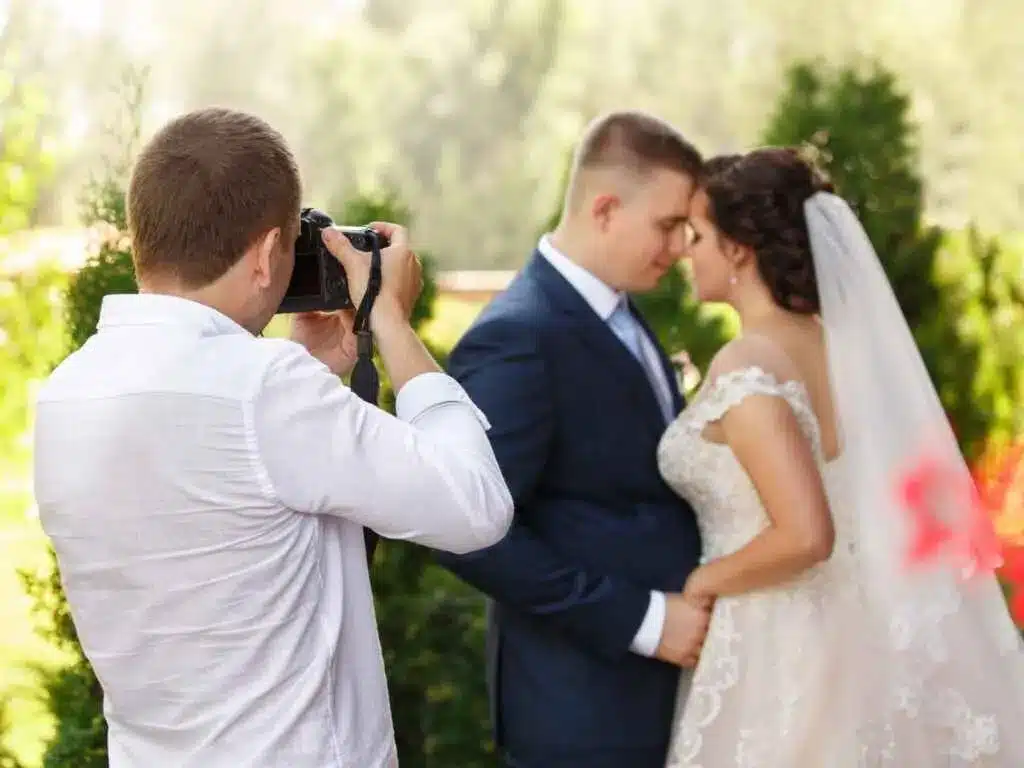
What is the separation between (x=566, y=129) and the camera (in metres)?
16.8

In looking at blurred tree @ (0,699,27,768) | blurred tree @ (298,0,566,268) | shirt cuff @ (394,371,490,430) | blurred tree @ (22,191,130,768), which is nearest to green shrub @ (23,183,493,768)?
blurred tree @ (22,191,130,768)

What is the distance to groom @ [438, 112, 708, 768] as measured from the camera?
263cm

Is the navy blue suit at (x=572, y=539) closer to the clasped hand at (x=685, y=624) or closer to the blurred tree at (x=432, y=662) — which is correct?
the clasped hand at (x=685, y=624)

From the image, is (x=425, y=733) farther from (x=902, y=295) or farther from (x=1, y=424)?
(x=1, y=424)

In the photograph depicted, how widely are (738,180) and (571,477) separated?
697 millimetres

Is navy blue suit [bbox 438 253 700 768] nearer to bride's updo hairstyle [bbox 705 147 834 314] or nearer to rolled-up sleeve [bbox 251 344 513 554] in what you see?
bride's updo hairstyle [bbox 705 147 834 314]

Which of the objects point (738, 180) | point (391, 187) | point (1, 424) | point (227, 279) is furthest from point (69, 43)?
point (227, 279)

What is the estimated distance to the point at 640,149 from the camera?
2969 mm

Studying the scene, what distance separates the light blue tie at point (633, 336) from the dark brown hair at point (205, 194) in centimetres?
134

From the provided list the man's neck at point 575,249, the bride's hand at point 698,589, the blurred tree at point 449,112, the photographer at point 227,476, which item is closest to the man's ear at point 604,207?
the man's neck at point 575,249

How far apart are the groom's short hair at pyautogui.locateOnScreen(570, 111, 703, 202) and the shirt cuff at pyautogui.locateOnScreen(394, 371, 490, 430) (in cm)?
140

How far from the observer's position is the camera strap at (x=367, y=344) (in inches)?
68.7

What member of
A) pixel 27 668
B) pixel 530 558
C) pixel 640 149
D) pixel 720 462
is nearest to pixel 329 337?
pixel 530 558

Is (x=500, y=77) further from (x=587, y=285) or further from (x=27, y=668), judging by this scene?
(x=587, y=285)
